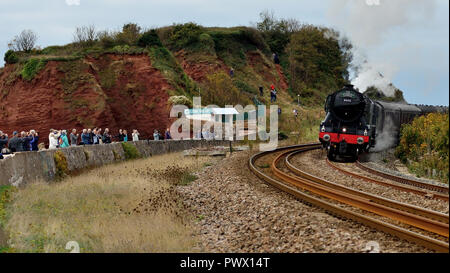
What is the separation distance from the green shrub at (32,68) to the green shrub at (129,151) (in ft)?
59.1

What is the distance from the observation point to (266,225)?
9.02 meters

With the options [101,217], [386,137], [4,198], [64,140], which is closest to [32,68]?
[64,140]

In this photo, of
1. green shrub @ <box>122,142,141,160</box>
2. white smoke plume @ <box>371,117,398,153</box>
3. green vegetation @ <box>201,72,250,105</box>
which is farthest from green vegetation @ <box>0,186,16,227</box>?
green vegetation @ <box>201,72,250,105</box>

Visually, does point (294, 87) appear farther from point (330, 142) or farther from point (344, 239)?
point (344, 239)

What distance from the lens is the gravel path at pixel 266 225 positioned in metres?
7.44

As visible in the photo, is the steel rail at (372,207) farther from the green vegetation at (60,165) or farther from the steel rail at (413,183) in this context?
the green vegetation at (60,165)

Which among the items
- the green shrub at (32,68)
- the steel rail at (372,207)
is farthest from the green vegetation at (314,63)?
the steel rail at (372,207)

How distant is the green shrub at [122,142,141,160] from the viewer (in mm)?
22516

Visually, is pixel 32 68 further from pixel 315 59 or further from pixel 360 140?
pixel 315 59

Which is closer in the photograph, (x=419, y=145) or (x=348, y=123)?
(x=348, y=123)

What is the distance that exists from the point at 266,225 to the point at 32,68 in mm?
33128

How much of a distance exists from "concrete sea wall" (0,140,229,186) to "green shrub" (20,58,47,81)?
1614 cm
